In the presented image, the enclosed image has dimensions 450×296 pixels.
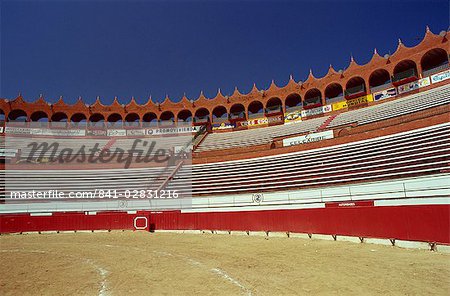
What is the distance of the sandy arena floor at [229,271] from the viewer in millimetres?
7645

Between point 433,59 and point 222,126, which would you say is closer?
point 433,59

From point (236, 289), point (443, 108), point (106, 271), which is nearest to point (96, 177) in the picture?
point (106, 271)

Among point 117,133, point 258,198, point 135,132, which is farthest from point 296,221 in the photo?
point 117,133

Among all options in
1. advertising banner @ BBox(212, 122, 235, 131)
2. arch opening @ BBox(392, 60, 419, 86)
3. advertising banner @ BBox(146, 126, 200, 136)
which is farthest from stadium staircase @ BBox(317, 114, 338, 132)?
advertising banner @ BBox(146, 126, 200, 136)

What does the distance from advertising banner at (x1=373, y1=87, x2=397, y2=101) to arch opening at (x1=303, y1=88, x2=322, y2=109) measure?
6.81 metres

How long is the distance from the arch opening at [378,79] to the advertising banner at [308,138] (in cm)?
1142

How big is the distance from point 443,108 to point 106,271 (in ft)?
70.3

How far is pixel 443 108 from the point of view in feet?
65.5

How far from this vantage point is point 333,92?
1591 inches

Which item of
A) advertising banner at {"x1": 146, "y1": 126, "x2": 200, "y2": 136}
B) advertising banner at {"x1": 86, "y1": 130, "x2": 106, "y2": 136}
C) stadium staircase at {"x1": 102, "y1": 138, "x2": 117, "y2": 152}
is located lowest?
stadium staircase at {"x1": 102, "y1": 138, "x2": 117, "y2": 152}

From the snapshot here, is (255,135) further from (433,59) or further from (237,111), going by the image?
(433,59)

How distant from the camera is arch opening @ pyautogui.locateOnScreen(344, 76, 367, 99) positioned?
3573 cm

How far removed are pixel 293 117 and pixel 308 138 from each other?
37.7 ft

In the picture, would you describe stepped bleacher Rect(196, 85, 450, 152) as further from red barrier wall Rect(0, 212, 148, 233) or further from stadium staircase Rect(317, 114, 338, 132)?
red barrier wall Rect(0, 212, 148, 233)
